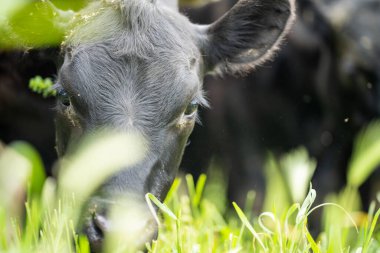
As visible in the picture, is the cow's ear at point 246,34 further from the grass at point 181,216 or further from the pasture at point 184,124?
the grass at point 181,216

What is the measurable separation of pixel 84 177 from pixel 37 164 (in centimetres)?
239

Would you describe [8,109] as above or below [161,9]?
below

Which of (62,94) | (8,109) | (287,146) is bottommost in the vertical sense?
(287,146)

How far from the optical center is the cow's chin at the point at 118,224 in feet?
12.8

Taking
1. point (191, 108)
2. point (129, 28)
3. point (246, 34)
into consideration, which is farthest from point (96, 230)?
point (246, 34)

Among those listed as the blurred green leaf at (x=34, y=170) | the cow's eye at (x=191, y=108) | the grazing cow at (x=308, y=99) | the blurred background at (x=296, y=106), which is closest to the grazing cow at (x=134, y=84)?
the cow's eye at (x=191, y=108)

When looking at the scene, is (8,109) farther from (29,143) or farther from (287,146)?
(287,146)

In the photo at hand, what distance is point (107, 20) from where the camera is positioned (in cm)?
489

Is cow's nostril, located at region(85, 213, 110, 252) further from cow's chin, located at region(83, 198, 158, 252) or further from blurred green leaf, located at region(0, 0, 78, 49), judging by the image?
blurred green leaf, located at region(0, 0, 78, 49)

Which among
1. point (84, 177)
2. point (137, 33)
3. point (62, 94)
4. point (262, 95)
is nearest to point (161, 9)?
point (137, 33)

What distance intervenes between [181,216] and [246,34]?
146 centimetres

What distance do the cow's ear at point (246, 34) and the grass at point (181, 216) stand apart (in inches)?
39.1

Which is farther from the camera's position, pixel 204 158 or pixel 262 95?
pixel 262 95

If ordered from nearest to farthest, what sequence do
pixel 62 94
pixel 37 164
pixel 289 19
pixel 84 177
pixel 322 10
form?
pixel 84 177
pixel 62 94
pixel 289 19
pixel 37 164
pixel 322 10
